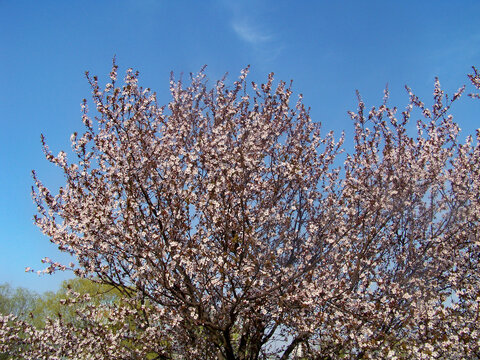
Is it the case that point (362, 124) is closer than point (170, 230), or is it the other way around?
point (170, 230)

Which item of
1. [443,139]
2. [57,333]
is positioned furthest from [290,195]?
[57,333]

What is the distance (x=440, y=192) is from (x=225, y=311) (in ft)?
28.3

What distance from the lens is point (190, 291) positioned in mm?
8422

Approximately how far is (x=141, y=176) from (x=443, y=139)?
404 inches

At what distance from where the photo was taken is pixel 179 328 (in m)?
9.30

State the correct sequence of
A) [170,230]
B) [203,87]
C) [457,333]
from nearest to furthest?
[170,230]
[457,333]
[203,87]

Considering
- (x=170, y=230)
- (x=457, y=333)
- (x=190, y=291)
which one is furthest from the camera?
(x=457, y=333)

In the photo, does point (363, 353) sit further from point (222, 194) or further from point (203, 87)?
point (203, 87)

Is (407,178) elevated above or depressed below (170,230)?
above

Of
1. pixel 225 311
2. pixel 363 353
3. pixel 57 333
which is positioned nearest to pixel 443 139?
pixel 363 353

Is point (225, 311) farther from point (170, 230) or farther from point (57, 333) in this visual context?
point (57, 333)

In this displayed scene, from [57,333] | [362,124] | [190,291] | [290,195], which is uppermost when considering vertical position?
[362,124]

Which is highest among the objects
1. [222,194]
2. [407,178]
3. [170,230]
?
[407,178]

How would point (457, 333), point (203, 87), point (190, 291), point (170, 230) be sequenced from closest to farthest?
point (170, 230), point (190, 291), point (457, 333), point (203, 87)
